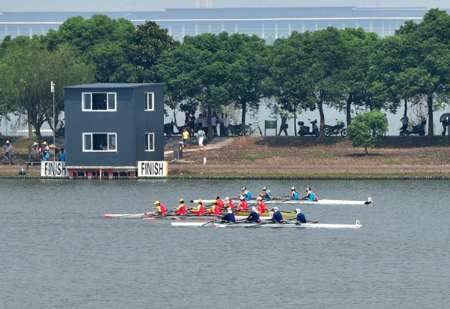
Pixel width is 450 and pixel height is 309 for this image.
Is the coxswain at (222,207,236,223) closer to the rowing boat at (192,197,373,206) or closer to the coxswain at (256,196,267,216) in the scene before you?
the coxswain at (256,196,267,216)

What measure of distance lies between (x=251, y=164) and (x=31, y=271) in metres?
52.0

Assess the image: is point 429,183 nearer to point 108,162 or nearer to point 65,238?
point 108,162

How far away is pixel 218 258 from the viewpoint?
87375 millimetres

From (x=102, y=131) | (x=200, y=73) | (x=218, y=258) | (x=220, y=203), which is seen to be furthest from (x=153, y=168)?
(x=218, y=258)

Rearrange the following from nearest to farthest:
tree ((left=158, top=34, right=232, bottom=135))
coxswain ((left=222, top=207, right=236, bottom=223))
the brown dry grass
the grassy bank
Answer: coxswain ((left=222, top=207, right=236, bottom=223)) → the grassy bank → the brown dry grass → tree ((left=158, top=34, right=232, bottom=135))

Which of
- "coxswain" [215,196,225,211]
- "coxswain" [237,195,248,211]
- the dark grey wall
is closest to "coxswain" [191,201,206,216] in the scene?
"coxswain" [215,196,225,211]

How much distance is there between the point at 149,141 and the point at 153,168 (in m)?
4.53

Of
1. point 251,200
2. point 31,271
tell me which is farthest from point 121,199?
point 31,271

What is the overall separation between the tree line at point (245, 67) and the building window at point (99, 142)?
13.8 m

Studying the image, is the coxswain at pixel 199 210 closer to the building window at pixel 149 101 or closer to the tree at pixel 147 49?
the building window at pixel 149 101

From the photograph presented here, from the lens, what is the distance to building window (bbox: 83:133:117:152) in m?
130

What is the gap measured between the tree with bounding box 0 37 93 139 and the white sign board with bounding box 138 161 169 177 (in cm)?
1753

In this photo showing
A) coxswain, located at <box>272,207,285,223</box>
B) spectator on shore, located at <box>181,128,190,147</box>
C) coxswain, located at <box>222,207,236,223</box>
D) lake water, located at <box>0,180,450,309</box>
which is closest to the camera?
lake water, located at <box>0,180,450,309</box>

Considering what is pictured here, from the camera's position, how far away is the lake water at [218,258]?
75.8m
